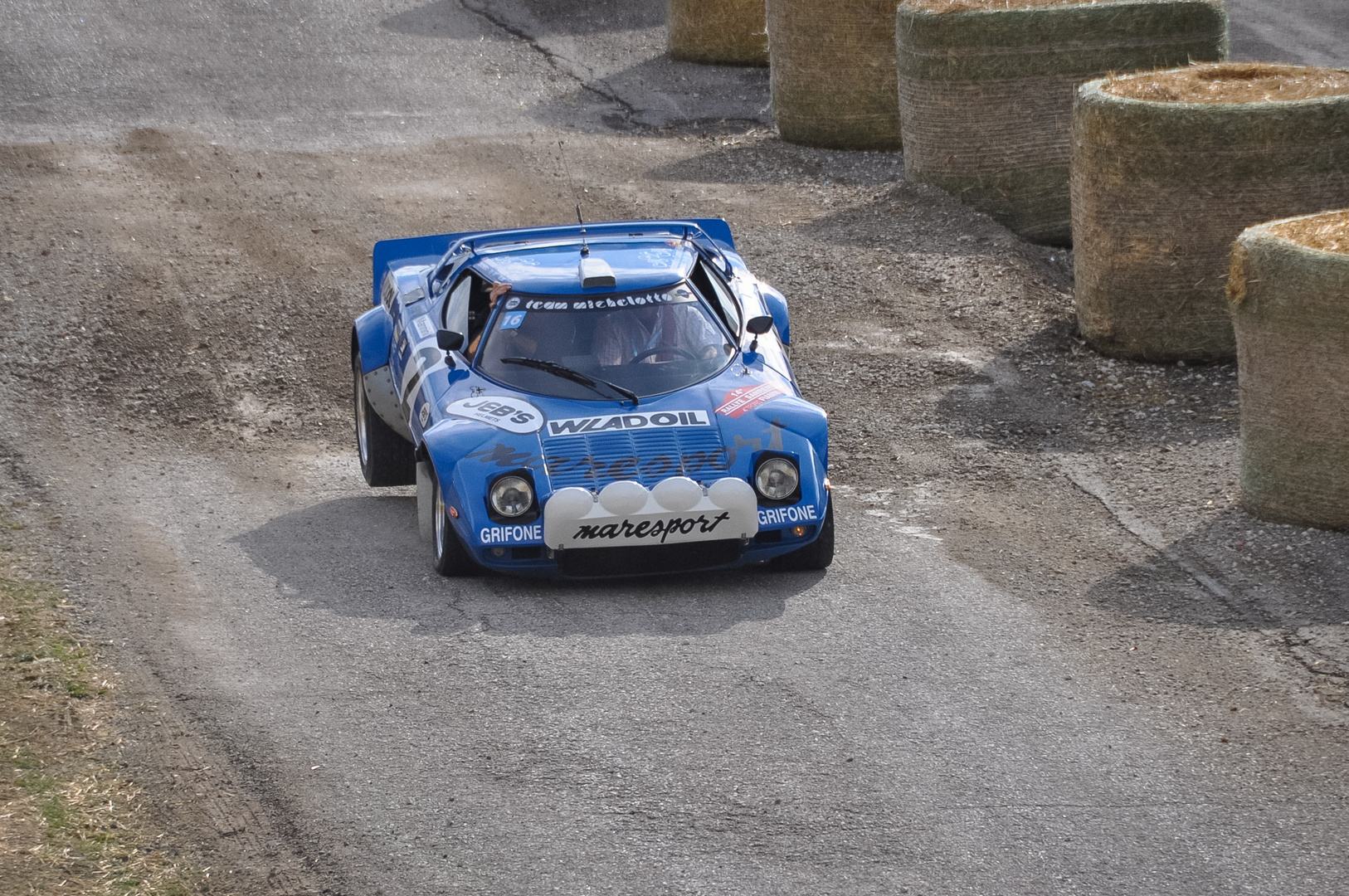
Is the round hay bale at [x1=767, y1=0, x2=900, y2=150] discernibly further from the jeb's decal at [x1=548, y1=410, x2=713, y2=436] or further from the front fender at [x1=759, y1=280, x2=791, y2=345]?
the jeb's decal at [x1=548, y1=410, x2=713, y2=436]

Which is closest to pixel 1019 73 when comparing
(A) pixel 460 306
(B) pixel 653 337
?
(B) pixel 653 337

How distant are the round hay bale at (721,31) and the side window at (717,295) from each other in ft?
45.9

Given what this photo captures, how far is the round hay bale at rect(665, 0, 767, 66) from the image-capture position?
22.4m

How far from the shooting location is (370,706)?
6.71m

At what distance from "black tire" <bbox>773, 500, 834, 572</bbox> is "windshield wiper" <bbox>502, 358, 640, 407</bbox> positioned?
1.14 metres

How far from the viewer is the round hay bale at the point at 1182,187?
35.7 feet

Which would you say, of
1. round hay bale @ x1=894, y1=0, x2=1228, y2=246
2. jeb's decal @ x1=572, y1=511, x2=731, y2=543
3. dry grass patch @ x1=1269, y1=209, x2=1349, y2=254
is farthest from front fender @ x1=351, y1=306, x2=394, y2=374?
round hay bale @ x1=894, y1=0, x2=1228, y2=246

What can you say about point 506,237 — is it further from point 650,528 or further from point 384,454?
point 650,528

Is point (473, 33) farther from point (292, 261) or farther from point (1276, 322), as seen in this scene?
point (1276, 322)

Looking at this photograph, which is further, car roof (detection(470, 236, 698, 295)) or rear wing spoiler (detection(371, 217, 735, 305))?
rear wing spoiler (detection(371, 217, 735, 305))

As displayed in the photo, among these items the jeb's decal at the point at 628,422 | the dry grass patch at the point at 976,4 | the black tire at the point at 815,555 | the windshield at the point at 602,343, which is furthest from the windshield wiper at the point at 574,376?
the dry grass patch at the point at 976,4

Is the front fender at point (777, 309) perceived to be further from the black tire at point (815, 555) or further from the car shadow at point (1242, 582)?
the car shadow at point (1242, 582)

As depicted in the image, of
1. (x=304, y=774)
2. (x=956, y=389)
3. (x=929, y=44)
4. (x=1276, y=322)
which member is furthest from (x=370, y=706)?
(x=929, y=44)

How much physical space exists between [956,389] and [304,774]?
678 centimetres
